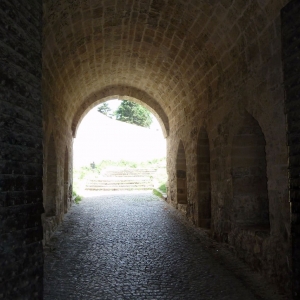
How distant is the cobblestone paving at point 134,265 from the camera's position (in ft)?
12.9

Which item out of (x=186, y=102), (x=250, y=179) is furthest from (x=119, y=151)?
(x=250, y=179)

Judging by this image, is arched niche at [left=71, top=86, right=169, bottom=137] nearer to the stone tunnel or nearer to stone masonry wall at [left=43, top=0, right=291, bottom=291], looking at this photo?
the stone tunnel

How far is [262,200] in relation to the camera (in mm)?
5719

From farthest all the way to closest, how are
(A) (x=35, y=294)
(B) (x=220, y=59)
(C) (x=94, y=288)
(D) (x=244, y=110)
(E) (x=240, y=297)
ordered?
(B) (x=220, y=59) → (D) (x=244, y=110) → (C) (x=94, y=288) → (E) (x=240, y=297) → (A) (x=35, y=294)

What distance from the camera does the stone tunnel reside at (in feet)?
8.77

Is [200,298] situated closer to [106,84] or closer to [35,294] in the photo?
[35,294]

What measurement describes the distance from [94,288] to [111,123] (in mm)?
45050

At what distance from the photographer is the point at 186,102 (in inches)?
354

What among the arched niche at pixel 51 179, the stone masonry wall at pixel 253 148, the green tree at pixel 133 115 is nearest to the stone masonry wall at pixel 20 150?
the stone masonry wall at pixel 253 148

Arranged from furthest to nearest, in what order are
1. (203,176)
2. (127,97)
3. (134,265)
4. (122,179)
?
1. (122,179)
2. (127,97)
3. (203,176)
4. (134,265)

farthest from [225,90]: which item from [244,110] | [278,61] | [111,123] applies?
[111,123]

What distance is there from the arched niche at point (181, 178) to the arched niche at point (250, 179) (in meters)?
5.04

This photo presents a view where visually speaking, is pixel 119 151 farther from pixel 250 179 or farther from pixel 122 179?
pixel 250 179

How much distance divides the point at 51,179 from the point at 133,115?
43.3 meters
